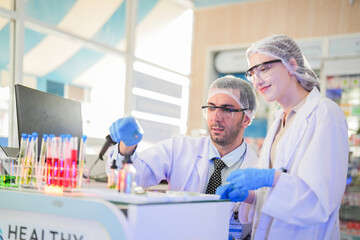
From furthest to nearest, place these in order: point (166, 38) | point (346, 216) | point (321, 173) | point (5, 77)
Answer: point (166, 38) < point (346, 216) < point (5, 77) < point (321, 173)

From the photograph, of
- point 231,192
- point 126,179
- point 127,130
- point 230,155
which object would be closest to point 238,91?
point 230,155

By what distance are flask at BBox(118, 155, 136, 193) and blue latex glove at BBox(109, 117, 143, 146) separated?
0.22 metres

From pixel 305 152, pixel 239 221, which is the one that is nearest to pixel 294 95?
pixel 305 152

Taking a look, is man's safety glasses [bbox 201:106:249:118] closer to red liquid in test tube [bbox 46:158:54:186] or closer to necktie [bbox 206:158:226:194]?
necktie [bbox 206:158:226:194]

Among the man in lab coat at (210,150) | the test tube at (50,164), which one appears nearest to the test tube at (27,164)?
the test tube at (50,164)

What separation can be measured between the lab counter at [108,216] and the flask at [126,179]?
0.10ft

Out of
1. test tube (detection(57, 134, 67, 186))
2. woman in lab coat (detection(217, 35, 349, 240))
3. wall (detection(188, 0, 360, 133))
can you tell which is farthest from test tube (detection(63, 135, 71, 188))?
wall (detection(188, 0, 360, 133))

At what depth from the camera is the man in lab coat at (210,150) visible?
208cm

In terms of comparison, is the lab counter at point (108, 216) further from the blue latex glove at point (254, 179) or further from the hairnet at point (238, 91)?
the hairnet at point (238, 91)

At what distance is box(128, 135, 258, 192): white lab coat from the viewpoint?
2.06 metres

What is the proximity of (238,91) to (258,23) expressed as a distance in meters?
3.43

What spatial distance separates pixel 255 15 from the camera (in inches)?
212

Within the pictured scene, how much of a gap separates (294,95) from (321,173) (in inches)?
17.8

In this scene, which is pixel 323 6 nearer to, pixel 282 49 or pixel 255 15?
pixel 255 15
